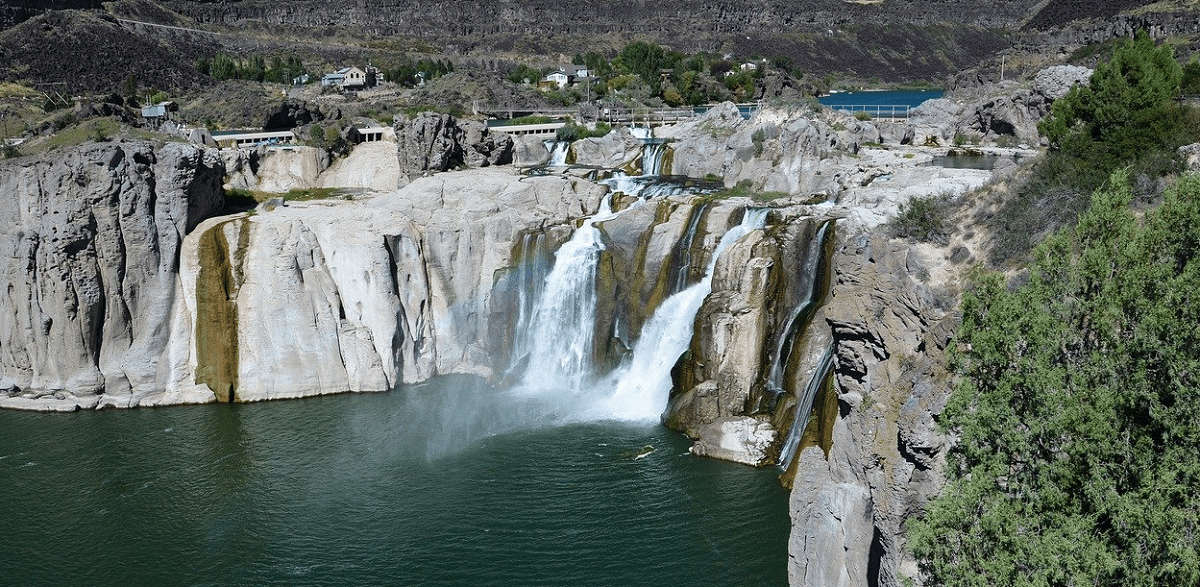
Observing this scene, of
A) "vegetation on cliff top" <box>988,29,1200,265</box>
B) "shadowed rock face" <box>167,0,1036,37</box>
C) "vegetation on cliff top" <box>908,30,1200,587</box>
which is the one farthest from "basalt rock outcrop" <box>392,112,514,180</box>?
"shadowed rock face" <box>167,0,1036,37</box>

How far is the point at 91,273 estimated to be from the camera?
38.7 metres

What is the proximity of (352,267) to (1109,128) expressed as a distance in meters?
27.4

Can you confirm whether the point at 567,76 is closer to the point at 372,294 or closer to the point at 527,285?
the point at 527,285

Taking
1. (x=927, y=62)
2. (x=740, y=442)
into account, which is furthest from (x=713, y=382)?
(x=927, y=62)

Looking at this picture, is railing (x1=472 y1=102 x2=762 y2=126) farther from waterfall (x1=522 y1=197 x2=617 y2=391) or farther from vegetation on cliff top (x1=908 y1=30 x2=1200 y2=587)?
vegetation on cliff top (x1=908 y1=30 x2=1200 y2=587)

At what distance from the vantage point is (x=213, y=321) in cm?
3944

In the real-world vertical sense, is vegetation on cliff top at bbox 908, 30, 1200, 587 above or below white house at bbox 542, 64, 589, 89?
below

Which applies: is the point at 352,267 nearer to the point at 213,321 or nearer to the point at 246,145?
the point at 213,321

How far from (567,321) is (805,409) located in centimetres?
1218

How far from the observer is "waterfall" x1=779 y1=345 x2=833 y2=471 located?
1171 inches

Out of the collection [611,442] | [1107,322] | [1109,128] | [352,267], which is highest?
[1109,128]

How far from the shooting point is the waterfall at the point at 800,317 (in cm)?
3186

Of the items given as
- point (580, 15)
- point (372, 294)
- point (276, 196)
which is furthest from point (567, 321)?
point (580, 15)

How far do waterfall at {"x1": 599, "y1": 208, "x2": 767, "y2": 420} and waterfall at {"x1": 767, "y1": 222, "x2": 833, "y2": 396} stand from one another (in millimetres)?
2953
